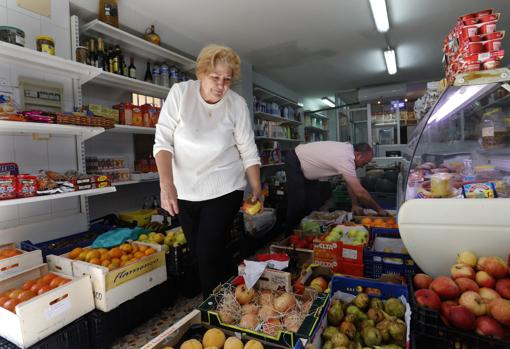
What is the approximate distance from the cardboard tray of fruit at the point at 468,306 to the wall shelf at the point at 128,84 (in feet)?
8.95

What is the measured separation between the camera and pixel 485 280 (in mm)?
1009

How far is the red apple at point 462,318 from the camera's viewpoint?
879mm

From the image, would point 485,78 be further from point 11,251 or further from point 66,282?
point 11,251

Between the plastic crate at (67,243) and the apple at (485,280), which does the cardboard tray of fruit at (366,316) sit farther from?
the plastic crate at (67,243)

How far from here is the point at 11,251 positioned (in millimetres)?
1864

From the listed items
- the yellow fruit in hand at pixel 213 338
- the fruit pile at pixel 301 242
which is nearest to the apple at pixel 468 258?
the yellow fruit in hand at pixel 213 338

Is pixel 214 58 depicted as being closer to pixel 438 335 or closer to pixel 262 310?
pixel 262 310

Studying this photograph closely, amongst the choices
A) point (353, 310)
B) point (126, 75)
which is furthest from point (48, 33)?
point (353, 310)

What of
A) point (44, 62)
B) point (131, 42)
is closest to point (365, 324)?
point (44, 62)

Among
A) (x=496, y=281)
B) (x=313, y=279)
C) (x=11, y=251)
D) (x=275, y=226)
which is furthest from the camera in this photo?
(x=275, y=226)

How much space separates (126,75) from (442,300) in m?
3.12

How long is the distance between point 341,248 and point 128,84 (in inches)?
101

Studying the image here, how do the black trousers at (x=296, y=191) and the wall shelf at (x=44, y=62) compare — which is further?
the black trousers at (x=296, y=191)

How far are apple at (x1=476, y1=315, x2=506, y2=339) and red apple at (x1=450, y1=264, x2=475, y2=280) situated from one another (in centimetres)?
18
